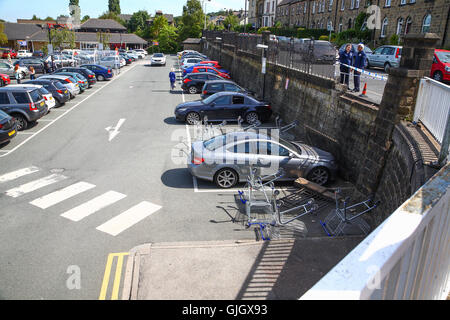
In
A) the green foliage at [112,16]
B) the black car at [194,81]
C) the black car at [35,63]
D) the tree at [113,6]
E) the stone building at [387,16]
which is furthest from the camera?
the tree at [113,6]

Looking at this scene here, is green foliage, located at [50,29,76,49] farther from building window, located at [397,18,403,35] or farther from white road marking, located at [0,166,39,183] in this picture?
white road marking, located at [0,166,39,183]

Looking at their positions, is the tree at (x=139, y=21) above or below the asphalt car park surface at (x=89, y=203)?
above

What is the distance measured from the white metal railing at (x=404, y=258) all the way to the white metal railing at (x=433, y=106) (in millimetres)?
4451

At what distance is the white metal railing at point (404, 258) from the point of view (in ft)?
6.02

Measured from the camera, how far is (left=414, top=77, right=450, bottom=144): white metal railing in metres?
7.12

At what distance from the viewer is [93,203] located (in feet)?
31.2

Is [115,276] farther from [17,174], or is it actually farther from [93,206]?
[17,174]

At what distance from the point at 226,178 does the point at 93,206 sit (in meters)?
3.75

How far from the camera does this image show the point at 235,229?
8.37 m

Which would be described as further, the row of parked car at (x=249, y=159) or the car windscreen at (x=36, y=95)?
the car windscreen at (x=36, y=95)

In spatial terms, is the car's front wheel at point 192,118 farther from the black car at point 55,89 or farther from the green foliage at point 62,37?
the green foliage at point 62,37

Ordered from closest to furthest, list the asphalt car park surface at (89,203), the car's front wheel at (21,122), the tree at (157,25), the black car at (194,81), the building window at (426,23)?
the asphalt car park surface at (89,203) < the car's front wheel at (21,122) < the black car at (194,81) < the building window at (426,23) < the tree at (157,25)

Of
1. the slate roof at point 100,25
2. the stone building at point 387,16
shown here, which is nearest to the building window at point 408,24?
the stone building at point 387,16

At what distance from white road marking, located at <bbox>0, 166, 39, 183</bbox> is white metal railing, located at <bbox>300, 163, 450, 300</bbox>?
11527 millimetres
